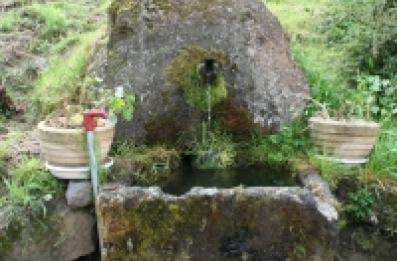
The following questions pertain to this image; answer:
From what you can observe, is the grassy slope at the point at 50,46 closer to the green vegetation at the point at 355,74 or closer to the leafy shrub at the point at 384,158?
the green vegetation at the point at 355,74

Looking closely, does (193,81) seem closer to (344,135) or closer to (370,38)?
(344,135)

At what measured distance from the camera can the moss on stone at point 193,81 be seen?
4914mm

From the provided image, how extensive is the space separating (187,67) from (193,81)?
0.10 m

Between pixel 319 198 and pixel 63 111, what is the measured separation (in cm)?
166

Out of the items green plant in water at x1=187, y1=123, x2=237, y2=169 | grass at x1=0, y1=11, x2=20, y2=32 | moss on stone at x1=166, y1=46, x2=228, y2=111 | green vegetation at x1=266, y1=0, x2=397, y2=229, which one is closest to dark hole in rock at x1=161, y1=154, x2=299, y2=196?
green plant in water at x1=187, y1=123, x2=237, y2=169

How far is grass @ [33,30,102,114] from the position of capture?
5.69 m

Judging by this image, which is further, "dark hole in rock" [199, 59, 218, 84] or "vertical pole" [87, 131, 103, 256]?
"dark hole in rock" [199, 59, 218, 84]

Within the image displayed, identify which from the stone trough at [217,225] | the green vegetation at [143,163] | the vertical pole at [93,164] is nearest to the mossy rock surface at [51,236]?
the vertical pole at [93,164]

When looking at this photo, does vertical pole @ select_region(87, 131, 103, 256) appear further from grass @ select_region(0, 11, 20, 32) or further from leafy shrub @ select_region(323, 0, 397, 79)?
grass @ select_region(0, 11, 20, 32)

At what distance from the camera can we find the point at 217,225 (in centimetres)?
385

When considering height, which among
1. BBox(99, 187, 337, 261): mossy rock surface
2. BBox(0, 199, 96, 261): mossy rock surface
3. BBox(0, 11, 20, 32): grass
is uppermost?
BBox(0, 11, 20, 32): grass

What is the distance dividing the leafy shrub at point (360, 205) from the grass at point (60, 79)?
215 cm

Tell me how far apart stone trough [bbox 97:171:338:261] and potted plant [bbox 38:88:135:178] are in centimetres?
45

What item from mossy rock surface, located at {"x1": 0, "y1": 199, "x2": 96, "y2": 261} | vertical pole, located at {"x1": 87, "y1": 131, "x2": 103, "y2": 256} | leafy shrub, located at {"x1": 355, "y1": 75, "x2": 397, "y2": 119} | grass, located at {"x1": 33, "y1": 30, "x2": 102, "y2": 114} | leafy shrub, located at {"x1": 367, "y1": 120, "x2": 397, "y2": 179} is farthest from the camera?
grass, located at {"x1": 33, "y1": 30, "x2": 102, "y2": 114}
